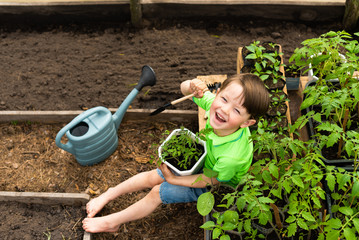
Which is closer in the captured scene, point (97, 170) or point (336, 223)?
point (336, 223)

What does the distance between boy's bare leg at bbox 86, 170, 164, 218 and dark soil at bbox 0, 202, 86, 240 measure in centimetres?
9

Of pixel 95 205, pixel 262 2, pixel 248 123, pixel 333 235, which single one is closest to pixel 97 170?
pixel 95 205

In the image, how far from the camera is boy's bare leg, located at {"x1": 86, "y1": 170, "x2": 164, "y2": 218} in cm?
239

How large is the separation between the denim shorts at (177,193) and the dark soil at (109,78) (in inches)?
12.2

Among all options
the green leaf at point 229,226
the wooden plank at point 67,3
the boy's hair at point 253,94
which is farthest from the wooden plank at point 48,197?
the wooden plank at point 67,3

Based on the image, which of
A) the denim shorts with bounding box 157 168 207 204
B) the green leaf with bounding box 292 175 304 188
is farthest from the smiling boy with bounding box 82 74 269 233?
the green leaf with bounding box 292 175 304 188

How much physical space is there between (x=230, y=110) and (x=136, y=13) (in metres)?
2.13

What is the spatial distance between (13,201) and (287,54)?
8.89 feet

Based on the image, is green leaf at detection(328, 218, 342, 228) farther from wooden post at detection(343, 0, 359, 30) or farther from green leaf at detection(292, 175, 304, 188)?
wooden post at detection(343, 0, 359, 30)

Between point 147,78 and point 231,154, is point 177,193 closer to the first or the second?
point 231,154

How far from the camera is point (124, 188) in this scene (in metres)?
2.46

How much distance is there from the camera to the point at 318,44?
2.20m

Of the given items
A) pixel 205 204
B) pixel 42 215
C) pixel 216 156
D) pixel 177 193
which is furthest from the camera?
pixel 42 215

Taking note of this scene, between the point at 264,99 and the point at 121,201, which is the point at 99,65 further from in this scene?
the point at 264,99
